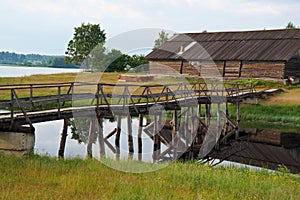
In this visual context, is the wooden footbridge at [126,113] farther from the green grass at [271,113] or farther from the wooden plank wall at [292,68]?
the wooden plank wall at [292,68]

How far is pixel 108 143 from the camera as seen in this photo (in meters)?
22.0

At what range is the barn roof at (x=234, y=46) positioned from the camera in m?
44.1

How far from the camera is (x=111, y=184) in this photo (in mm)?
10305

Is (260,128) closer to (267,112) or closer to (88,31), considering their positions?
(267,112)

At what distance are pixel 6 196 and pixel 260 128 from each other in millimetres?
23924

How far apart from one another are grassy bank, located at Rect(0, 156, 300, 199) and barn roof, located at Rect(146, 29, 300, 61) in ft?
108

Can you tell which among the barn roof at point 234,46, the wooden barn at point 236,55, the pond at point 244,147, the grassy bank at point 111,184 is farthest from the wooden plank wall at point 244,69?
the grassy bank at point 111,184

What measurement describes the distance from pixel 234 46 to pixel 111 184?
39.9m

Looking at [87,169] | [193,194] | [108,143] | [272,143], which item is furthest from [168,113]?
[193,194]

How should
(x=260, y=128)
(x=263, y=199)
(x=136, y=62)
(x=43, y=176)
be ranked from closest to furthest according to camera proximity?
(x=263, y=199)
(x=43, y=176)
(x=260, y=128)
(x=136, y=62)

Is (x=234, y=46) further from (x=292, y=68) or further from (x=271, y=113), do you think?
(x=271, y=113)

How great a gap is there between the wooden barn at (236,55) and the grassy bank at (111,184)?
32.6m

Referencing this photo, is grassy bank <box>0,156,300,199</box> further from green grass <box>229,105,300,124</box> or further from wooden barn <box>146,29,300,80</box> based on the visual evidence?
wooden barn <box>146,29,300,80</box>

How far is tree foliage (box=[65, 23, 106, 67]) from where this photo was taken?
82.9 metres
